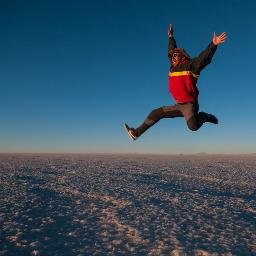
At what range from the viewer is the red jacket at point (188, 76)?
19.7 ft

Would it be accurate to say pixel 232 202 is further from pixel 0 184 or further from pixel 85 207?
pixel 0 184

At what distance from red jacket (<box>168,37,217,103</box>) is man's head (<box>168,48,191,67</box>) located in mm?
83

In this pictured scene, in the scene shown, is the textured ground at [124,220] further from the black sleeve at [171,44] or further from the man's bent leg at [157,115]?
the black sleeve at [171,44]

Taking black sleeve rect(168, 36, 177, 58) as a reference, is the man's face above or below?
below

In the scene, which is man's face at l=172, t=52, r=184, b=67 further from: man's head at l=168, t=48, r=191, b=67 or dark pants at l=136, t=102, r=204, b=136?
dark pants at l=136, t=102, r=204, b=136

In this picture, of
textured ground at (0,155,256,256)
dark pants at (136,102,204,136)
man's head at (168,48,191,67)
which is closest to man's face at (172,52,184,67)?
man's head at (168,48,191,67)

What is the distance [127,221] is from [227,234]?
82.6 inches

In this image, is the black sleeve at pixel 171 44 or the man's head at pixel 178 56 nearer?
the man's head at pixel 178 56

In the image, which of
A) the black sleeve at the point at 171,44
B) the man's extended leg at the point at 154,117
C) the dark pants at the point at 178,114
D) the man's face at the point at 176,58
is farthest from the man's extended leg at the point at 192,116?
the black sleeve at the point at 171,44

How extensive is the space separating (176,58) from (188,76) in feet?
1.34

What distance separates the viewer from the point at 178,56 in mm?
6262

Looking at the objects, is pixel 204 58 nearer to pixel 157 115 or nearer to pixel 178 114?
pixel 178 114

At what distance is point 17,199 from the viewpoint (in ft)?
36.4

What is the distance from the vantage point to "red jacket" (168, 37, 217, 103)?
6.01 metres
